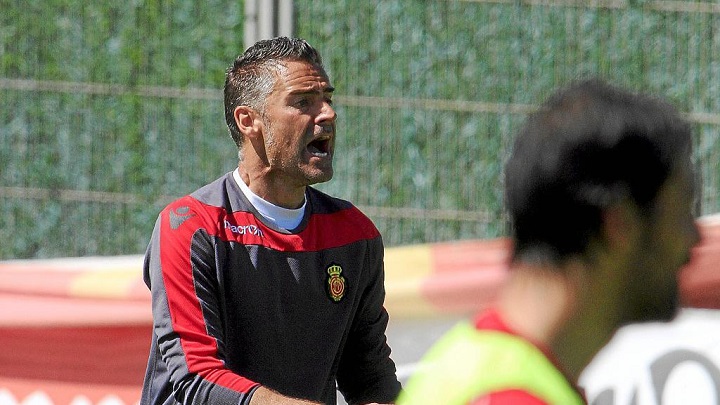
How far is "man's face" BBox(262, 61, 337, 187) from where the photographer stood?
3875 millimetres

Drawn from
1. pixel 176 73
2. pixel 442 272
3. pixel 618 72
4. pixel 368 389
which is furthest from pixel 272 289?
pixel 176 73

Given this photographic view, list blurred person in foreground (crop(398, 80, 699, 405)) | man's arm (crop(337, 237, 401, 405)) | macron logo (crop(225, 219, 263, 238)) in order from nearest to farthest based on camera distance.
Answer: blurred person in foreground (crop(398, 80, 699, 405))
macron logo (crop(225, 219, 263, 238))
man's arm (crop(337, 237, 401, 405))

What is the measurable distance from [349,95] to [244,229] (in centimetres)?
348

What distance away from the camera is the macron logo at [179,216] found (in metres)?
3.69

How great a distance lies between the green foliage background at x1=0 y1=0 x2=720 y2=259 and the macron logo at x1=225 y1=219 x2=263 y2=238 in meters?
3.20

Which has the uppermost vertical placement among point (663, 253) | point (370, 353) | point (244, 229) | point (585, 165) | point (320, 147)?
point (585, 165)

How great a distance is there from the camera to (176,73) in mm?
7602

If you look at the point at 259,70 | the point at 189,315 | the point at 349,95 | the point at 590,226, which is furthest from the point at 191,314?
the point at 349,95

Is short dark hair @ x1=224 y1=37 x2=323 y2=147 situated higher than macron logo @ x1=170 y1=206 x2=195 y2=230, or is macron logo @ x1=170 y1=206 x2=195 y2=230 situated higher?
short dark hair @ x1=224 y1=37 x2=323 y2=147

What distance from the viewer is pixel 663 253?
7.06 ft

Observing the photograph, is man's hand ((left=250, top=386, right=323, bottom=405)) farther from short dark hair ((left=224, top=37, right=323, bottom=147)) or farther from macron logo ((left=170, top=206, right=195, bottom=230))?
short dark hair ((left=224, top=37, right=323, bottom=147))

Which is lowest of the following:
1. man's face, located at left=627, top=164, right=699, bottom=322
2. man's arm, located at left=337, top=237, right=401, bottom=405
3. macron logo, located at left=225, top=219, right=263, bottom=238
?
man's arm, located at left=337, top=237, right=401, bottom=405

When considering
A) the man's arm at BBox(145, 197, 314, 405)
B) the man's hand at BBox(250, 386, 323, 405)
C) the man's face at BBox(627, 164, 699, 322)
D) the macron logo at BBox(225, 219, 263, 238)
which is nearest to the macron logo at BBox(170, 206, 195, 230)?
the man's arm at BBox(145, 197, 314, 405)

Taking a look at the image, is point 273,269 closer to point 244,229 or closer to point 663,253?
point 244,229
